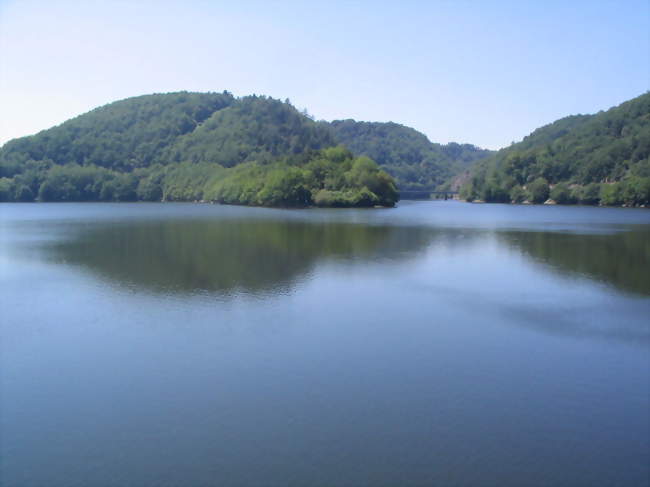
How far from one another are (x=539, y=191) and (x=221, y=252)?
15306 centimetres

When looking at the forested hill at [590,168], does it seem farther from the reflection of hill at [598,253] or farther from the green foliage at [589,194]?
the reflection of hill at [598,253]

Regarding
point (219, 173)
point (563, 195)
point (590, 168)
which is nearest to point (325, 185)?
point (219, 173)

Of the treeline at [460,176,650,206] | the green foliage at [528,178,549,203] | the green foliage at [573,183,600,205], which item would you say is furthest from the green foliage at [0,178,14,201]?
the green foliage at [573,183,600,205]

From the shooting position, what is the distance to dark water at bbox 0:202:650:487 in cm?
1079

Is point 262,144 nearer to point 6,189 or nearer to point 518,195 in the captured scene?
point 6,189

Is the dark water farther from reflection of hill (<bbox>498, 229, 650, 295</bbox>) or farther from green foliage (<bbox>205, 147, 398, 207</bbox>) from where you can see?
green foliage (<bbox>205, 147, 398, 207</bbox>)

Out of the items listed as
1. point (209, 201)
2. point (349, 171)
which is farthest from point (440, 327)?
point (209, 201)

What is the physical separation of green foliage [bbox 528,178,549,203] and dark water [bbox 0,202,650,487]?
487ft

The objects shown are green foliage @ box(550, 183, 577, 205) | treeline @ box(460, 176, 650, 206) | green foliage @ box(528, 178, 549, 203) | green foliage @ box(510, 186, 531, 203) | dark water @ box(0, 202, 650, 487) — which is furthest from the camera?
green foliage @ box(510, 186, 531, 203)

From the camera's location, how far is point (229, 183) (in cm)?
15538

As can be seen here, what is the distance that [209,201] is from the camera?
172 m

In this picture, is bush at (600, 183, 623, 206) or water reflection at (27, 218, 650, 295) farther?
bush at (600, 183, 623, 206)

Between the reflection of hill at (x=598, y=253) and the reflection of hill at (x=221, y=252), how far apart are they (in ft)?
32.6

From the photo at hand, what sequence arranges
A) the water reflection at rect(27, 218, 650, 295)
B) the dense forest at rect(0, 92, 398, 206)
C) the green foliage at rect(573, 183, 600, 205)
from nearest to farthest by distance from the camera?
the water reflection at rect(27, 218, 650, 295) → the dense forest at rect(0, 92, 398, 206) → the green foliage at rect(573, 183, 600, 205)
